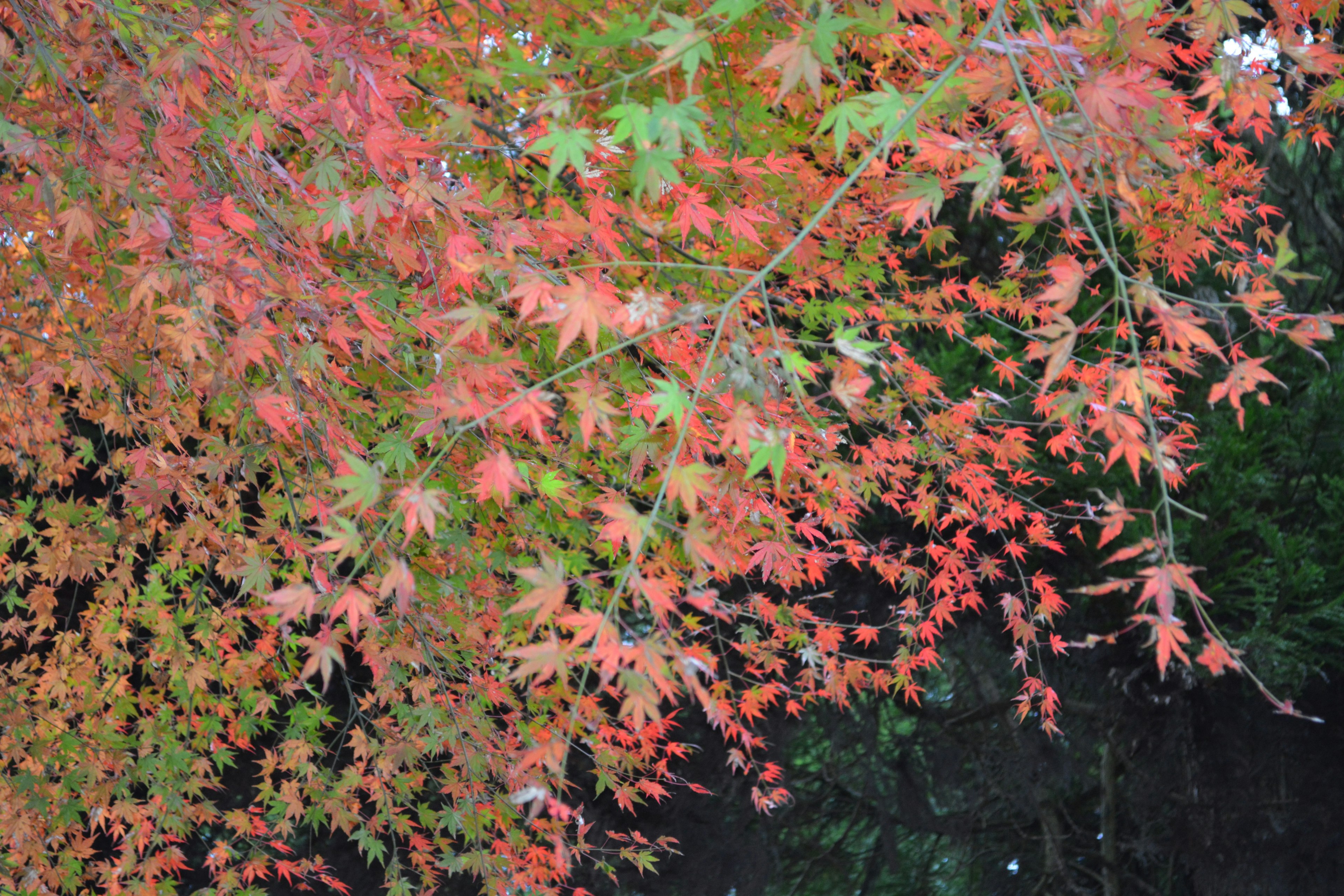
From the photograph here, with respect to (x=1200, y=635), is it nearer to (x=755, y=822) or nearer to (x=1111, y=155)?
(x=755, y=822)

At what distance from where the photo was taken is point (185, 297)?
193 centimetres

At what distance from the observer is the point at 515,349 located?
89.6 inches

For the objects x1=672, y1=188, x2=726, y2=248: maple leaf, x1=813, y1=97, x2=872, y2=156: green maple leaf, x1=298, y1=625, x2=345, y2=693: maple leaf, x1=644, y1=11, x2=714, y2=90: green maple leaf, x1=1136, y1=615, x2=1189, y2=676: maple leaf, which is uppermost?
x1=644, y1=11, x2=714, y2=90: green maple leaf

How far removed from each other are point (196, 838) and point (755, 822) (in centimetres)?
308

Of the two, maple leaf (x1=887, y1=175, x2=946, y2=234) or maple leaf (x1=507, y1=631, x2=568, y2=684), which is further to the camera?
maple leaf (x1=887, y1=175, x2=946, y2=234)

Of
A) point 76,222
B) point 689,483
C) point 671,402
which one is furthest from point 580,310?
point 76,222

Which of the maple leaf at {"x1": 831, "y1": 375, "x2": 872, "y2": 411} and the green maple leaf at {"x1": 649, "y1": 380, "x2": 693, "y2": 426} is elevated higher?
the green maple leaf at {"x1": 649, "y1": 380, "x2": 693, "y2": 426}

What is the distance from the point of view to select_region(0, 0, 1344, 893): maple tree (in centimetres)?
135

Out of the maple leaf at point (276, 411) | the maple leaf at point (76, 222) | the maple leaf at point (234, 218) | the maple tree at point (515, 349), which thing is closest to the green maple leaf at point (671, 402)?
the maple tree at point (515, 349)

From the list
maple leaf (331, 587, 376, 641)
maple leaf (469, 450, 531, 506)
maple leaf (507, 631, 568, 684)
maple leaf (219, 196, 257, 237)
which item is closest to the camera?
maple leaf (507, 631, 568, 684)

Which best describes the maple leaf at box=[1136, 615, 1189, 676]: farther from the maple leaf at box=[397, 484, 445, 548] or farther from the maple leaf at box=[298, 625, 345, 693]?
the maple leaf at box=[298, 625, 345, 693]

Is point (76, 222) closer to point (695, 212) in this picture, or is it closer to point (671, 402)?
point (695, 212)

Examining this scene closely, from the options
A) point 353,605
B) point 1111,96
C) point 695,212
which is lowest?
point 353,605

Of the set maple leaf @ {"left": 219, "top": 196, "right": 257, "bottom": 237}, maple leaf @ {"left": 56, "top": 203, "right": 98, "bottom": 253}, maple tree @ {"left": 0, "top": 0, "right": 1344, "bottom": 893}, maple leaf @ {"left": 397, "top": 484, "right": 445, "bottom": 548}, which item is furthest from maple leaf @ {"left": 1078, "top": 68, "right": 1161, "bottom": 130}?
maple leaf @ {"left": 56, "top": 203, "right": 98, "bottom": 253}
